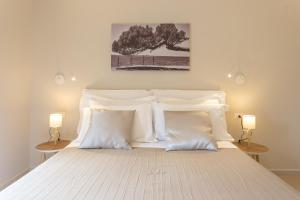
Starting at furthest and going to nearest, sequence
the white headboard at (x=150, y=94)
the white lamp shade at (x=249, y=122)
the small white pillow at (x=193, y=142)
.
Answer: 1. the white headboard at (x=150, y=94)
2. the white lamp shade at (x=249, y=122)
3. the small white pillow at (x=193, y=142)

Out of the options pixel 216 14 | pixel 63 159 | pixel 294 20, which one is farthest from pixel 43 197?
pixel 294 20

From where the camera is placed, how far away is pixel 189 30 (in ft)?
10.6

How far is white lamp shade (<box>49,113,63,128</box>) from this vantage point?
3070 millimetres

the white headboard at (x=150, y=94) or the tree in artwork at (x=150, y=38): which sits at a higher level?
the tree in artwork at (x=150, y=38)

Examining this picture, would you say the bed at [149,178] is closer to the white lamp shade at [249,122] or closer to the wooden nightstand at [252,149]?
the wooden nightstand at [252,149]

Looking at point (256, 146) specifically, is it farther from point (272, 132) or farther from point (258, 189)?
point (258, 189)

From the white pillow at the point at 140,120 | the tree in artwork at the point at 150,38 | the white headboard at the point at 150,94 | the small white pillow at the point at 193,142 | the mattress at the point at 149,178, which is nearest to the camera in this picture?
the mattress at the point at 149,178

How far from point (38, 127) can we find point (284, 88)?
10.5 ft

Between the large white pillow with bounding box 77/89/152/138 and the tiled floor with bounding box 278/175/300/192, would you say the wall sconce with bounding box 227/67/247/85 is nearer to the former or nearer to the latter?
the large white pillow with bounding box 77/89/152/138

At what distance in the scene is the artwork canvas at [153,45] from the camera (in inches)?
127

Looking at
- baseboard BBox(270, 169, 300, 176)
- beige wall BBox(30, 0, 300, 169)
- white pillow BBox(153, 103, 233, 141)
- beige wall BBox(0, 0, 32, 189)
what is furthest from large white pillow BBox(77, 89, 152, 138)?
baseboard BBox(270, 169, 300, 176)

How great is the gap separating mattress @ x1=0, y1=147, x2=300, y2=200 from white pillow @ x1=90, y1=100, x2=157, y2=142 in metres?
0.40

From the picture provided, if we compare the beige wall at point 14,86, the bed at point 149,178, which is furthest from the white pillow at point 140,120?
the beige wall at point 14,86

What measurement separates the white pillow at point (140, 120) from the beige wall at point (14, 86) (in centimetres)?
93
